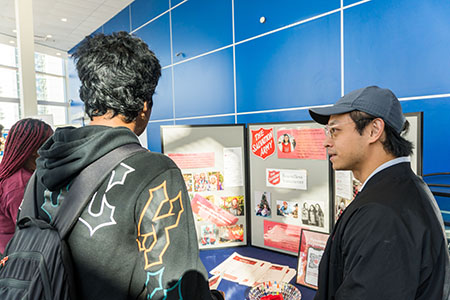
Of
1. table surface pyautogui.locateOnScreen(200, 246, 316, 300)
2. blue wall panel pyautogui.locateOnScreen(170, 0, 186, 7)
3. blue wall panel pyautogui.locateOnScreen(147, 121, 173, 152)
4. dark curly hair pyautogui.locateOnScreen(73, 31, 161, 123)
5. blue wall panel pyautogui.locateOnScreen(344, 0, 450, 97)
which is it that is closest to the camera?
dark curly hair pyautogui.locateOnScreen(73, 31, 161, 123)

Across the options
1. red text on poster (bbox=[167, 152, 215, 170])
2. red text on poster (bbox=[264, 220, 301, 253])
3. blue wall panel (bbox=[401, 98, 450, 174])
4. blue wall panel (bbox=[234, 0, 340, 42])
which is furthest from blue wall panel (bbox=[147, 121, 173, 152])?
blue wall panel (bbox=[401, 98, 450, 174])

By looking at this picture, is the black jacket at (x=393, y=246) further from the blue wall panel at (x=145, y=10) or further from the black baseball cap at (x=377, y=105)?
the blue wall panel at (x=145, y=10)

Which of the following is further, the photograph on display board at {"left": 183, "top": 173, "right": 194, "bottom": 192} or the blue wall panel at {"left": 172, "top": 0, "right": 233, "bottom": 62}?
the blue wall panel at {"left": 172, "top": 0, "right": 233, "bottom": 62}

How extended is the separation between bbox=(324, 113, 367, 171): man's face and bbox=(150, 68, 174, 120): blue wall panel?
296cm

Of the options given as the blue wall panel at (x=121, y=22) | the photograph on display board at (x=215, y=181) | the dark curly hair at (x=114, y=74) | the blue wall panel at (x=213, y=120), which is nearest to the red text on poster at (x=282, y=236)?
the photograph on display board at (x=215, y=181)

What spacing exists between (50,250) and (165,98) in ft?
11.2

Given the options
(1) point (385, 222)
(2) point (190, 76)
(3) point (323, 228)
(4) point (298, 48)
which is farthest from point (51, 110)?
(1) point (385, 222)

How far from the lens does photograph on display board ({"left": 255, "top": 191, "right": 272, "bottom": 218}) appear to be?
5.79 ft

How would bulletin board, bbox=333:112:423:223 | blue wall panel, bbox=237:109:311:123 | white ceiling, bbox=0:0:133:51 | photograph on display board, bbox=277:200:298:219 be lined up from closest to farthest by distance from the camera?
1. bulletin board, bbox=333:112:423:223
2. photograph on display board, bbox=277:200:298:219
3. blue wall panel, bbox=237:109:311:123
4. white ceiling, bbox=0:0:133:51

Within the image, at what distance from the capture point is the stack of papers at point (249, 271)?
1.46 metres

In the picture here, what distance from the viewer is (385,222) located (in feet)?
2.46

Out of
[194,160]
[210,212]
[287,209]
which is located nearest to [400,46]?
[287,209]

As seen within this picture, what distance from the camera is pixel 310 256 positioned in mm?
1448

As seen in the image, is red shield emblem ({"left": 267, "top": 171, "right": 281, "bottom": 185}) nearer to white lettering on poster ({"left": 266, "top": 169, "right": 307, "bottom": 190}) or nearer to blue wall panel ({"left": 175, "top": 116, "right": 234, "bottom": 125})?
white lettering on poster ({"left": 266, "top": 169, "right": 307, "bottom": 190})
